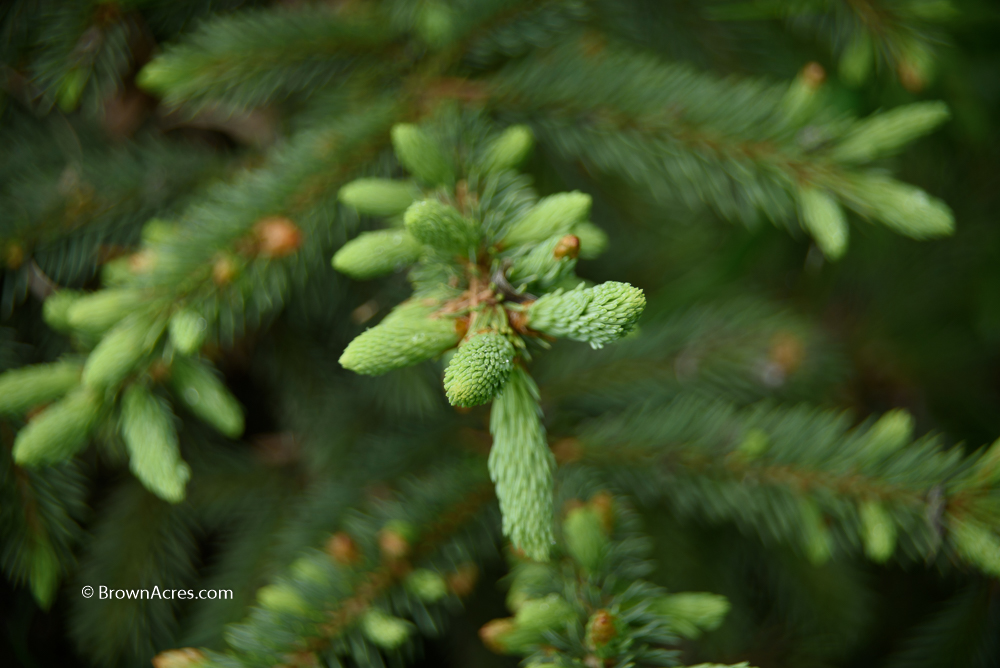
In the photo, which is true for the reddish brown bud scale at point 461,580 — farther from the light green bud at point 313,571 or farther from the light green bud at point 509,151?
the light green bud at point 509,151

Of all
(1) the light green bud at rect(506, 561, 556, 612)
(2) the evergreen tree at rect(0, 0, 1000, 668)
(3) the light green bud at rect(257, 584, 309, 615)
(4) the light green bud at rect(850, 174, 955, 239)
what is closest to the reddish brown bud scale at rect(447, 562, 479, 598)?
(2) the evergreen tree at rect(0, 0, 1000, 668)

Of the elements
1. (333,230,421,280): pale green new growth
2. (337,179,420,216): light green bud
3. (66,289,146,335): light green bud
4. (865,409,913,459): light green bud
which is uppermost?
(337,179,420,216): light green bud

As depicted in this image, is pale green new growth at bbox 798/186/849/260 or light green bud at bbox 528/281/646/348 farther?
pale green new growth at bbox 798/186/849/260

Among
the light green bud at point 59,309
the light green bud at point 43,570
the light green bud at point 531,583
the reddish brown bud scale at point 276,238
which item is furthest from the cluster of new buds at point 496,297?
the light green bud at point 43,570

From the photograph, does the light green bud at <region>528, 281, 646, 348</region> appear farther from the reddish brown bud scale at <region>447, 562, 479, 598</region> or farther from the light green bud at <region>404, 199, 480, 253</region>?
the reddish brown bud scale at <region>447, 562, 479, 598</region>

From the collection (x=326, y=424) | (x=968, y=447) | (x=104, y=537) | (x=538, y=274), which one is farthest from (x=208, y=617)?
(x=968, y=447)

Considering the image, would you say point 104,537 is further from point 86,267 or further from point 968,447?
point 968,447
